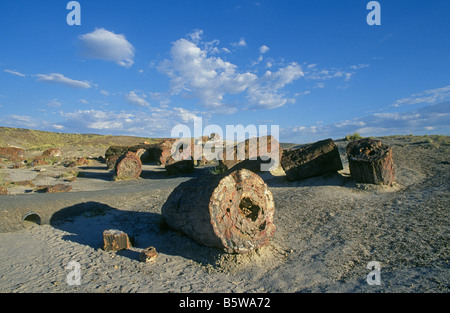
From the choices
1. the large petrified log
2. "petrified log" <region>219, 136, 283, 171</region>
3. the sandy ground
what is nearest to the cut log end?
the large petrified log

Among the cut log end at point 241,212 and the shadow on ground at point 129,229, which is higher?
the cut log end at point 241,212

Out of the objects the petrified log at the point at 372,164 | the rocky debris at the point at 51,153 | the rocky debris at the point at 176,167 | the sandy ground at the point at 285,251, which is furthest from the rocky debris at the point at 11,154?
the petrified log at the point at 372,164

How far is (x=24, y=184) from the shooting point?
11.4 meters

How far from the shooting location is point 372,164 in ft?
25.1

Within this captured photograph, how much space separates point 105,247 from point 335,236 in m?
4.61

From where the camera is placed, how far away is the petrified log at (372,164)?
25.1ft

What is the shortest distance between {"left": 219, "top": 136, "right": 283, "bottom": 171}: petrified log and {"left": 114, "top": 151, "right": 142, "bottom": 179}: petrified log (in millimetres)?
4756

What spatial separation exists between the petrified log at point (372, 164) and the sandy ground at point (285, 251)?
0.36 meters

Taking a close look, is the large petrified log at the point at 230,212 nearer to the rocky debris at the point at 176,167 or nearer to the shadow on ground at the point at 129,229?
the shadow on ground at the point at 129,229

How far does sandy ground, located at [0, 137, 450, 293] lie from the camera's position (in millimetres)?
3859

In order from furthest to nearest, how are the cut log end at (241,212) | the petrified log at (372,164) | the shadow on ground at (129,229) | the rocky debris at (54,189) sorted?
the rocky debris at (54,189), the petrified log at (372,164), the shadow on ground at (129,229), the cut log end at (241,212)

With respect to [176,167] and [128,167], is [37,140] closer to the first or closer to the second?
[128,167]
